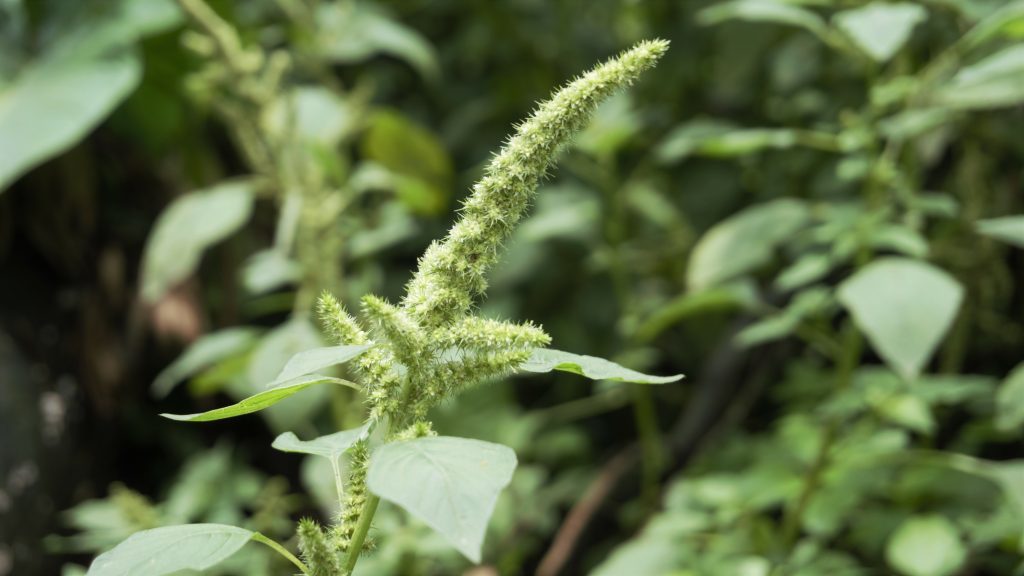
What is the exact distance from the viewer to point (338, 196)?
1.58 metres

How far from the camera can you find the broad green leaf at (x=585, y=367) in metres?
0.50

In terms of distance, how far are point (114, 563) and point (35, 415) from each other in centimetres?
154

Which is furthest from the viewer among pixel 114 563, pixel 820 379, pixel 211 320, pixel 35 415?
pixel 211 320

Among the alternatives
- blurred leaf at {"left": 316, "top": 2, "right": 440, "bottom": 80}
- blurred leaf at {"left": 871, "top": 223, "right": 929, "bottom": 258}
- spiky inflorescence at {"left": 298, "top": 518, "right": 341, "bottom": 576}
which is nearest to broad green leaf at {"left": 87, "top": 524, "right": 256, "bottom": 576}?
spiky inflorescence at {"left": 298, "top": 518, "right": 341, "bottom": 576}

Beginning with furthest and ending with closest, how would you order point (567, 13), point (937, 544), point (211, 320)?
point (567, 13) → point (211, 320) → point (937, 544)

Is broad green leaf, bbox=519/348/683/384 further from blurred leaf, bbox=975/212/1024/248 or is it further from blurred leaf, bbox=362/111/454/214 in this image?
blurred leaf, bbox=362/111/454/214

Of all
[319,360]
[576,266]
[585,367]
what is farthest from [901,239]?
[576,266]

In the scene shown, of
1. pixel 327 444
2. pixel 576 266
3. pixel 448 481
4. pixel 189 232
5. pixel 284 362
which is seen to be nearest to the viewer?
pixel 448 481

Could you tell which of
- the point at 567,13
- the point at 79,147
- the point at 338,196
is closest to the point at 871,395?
the point at 338,196

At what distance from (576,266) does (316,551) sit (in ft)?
6.04

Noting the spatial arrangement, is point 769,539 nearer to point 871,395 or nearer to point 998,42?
point 871,395

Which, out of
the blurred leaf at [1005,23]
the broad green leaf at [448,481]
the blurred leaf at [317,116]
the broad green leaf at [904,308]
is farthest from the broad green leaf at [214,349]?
the blurred leaf at [1005,23]

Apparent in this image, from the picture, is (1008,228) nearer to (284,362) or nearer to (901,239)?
(901,239)

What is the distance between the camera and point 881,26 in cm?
115
